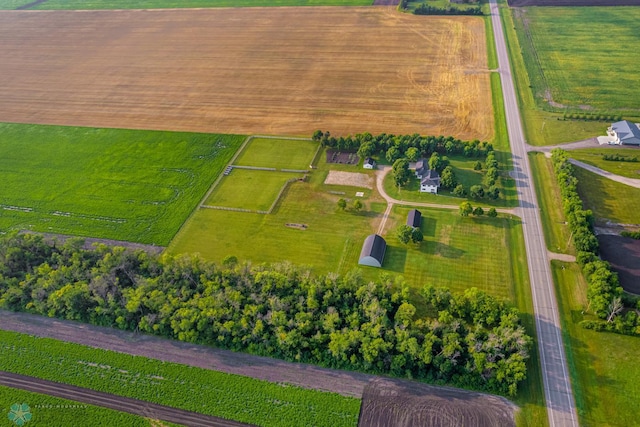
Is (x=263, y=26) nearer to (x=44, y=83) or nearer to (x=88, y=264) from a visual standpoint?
(x=44, y=83)

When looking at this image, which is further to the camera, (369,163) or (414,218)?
(369,163)

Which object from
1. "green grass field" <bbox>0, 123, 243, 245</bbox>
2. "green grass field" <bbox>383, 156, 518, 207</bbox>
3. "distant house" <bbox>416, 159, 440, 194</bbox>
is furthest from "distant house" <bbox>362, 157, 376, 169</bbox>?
"green grass field" <bbox>0, 123, 243, 245</bbox>

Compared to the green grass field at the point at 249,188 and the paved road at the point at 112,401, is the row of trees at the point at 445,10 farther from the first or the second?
the paved road at the point at 112,401

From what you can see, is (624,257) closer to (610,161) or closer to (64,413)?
(610,161)

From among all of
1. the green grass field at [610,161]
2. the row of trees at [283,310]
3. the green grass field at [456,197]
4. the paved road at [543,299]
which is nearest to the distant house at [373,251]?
the row of trees at [283,310]

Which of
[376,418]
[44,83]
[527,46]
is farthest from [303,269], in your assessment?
[44,83]

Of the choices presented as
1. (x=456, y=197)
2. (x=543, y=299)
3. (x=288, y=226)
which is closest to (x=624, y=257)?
(x=543, y=299)
